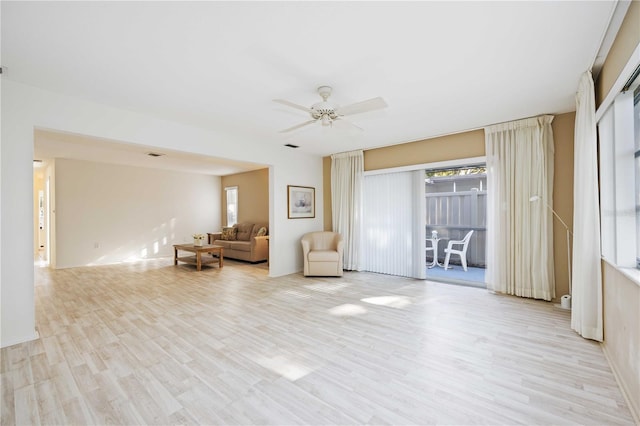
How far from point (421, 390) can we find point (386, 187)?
4.24 meters

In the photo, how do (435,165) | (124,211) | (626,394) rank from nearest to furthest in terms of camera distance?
(626,394) → (435,165) → (124,211)

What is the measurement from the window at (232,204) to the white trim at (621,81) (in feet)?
28.6

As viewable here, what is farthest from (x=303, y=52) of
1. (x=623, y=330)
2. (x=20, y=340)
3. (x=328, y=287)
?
(x=20, y=340)

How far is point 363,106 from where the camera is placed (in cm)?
274

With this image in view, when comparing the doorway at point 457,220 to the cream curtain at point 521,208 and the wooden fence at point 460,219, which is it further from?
the cream curtain at point 521,208

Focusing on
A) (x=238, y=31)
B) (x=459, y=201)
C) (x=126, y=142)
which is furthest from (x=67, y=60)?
(x=459, y=201)

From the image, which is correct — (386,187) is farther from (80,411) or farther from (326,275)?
(80,411)

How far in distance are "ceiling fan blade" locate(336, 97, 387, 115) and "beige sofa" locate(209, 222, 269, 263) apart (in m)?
5.07

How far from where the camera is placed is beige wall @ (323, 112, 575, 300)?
3840 millimetres

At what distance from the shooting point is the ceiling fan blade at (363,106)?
263 cm

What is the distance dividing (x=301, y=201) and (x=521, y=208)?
3981 mm

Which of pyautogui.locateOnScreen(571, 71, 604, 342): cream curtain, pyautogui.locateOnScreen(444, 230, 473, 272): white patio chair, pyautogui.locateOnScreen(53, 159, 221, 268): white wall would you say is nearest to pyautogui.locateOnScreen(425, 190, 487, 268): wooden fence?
pyautogui.locateOnScreen(444, 230, 473, 272): white patio chair

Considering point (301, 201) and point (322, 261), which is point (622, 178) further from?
point (301, 201)

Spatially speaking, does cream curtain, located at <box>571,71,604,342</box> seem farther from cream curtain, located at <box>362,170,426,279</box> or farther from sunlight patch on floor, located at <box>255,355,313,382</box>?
sunlight patch on floor, located at <box>255,355,313,382</box>
